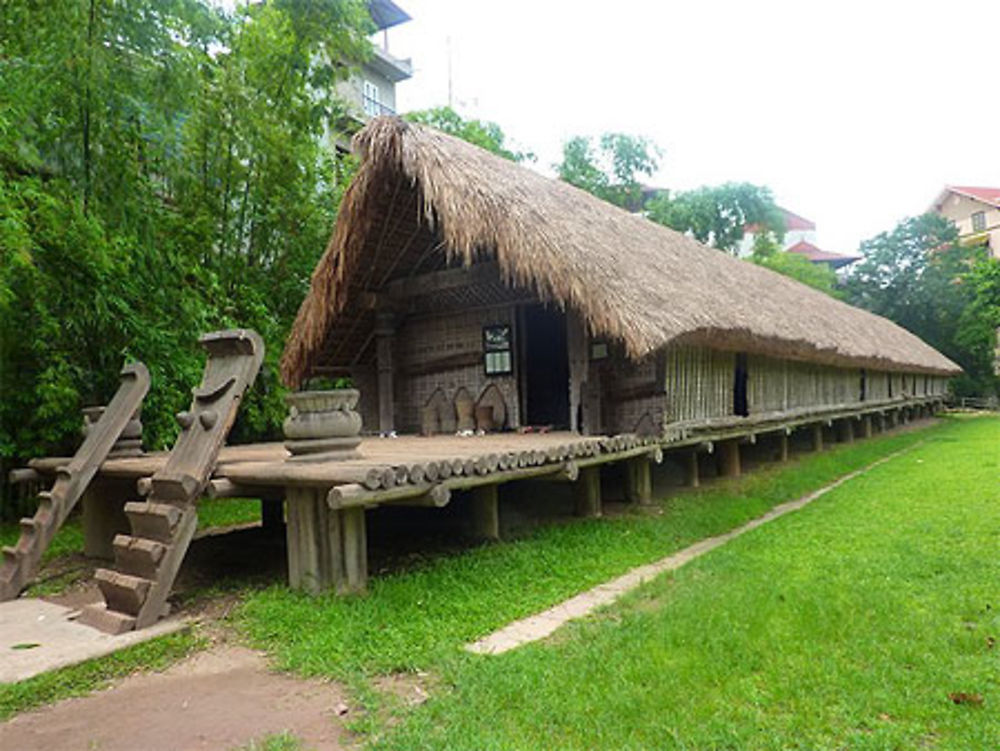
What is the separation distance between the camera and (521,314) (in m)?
8.90

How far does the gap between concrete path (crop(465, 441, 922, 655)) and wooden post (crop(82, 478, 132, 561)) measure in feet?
13.8

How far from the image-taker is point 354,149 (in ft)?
25.3

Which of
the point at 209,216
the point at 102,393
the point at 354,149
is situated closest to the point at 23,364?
the point at 102,393

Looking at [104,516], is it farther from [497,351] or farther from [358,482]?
[497,351]

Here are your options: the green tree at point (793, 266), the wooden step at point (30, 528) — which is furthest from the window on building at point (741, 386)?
the green tree at point (793, 266)

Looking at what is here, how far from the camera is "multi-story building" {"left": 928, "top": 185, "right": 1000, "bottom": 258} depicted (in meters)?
33.8

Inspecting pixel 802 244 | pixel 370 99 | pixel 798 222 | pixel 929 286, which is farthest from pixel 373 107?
pixel 798 222

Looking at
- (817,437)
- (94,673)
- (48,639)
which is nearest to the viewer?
(94,673)

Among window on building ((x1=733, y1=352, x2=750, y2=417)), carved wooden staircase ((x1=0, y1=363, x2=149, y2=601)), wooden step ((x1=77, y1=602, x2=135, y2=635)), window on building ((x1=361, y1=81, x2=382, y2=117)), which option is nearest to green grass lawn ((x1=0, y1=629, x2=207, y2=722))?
wooden step ((x1=77, y1=602, x2=135, y2=635))

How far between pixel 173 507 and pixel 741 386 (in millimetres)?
8650

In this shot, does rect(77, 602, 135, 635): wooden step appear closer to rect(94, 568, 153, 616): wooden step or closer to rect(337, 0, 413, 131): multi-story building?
rect(94, 568, 153, 616): wooden step

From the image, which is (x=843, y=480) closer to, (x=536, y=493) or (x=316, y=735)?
(x=536, y=493)

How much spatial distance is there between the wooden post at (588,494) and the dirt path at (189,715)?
4056 mm

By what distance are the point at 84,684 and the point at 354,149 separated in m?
5.90
